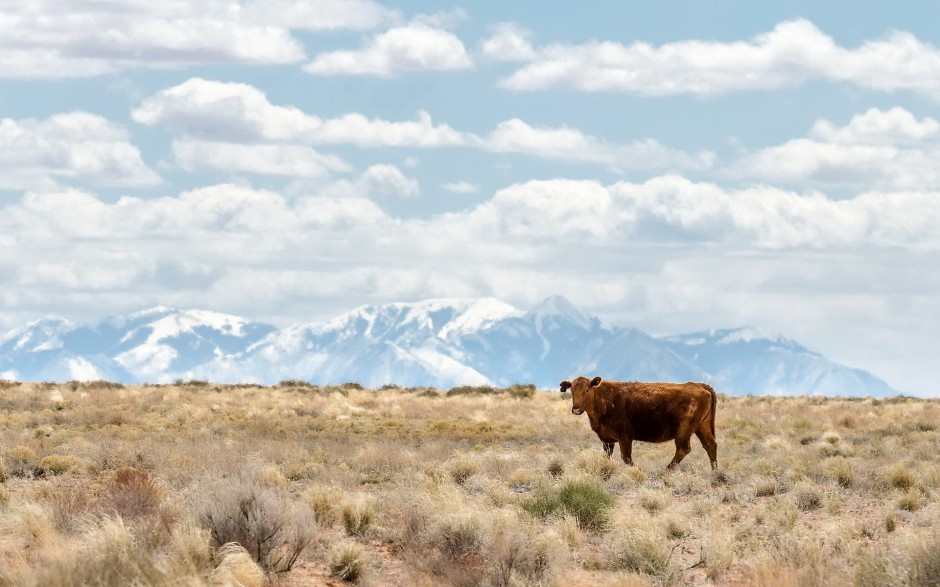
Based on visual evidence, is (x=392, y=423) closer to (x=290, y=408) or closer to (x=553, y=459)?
(x=290, y=408)

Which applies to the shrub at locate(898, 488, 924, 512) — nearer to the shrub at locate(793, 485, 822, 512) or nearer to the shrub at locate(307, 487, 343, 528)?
the shrub at locate(793, 485, 822, 512)

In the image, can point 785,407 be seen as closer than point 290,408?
No

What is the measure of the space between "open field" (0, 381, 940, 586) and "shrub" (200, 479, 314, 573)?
23 millimetres

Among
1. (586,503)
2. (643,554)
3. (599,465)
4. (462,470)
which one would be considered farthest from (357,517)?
(599,465)

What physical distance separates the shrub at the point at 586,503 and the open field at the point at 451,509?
0.10ft

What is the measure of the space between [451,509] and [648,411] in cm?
764

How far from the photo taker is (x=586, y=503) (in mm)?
15070

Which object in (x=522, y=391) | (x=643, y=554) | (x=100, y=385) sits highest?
(x=643, y=554)

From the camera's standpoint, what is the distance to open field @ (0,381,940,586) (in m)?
11.1

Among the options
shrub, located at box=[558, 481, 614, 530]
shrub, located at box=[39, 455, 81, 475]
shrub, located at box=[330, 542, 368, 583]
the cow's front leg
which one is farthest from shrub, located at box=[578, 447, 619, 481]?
shrub, located at box=[39, 455, 81, 475]

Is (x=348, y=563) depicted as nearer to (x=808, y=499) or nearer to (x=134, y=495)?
(x=134, y=495)

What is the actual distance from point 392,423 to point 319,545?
71.1ft

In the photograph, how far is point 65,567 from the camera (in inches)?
402

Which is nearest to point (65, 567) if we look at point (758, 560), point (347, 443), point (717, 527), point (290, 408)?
point (758, 560)
